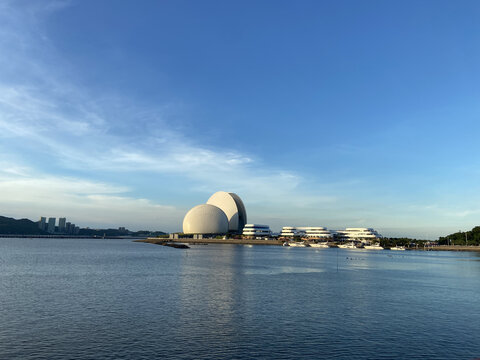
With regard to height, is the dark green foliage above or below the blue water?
above

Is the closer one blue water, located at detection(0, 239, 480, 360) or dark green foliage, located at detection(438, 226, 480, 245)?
blue water, located at detection(0, 239, 480, 360)

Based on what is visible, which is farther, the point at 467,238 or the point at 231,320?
the point at 467,238

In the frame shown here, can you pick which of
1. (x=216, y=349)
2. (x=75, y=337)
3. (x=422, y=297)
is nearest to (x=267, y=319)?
(x=216, y=349)

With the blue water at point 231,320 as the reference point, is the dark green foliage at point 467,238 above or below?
above

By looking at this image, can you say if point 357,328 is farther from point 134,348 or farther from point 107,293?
point 107,293

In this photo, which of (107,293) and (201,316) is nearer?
(201,316)

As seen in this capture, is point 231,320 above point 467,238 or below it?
below

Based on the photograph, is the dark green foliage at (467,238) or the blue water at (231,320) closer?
the blue water at (231,320)

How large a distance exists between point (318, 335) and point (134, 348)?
37.7ft

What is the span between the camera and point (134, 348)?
19969 millimetres

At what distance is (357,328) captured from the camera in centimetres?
2522

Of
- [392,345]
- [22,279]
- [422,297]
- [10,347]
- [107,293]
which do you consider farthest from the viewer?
[22,279]

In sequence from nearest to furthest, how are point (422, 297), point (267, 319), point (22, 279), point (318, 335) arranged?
point (318, 335) < point (267, 319) < point (422, 297) < point (22, 279)

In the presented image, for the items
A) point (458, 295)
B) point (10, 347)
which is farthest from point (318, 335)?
point (458, 295)
